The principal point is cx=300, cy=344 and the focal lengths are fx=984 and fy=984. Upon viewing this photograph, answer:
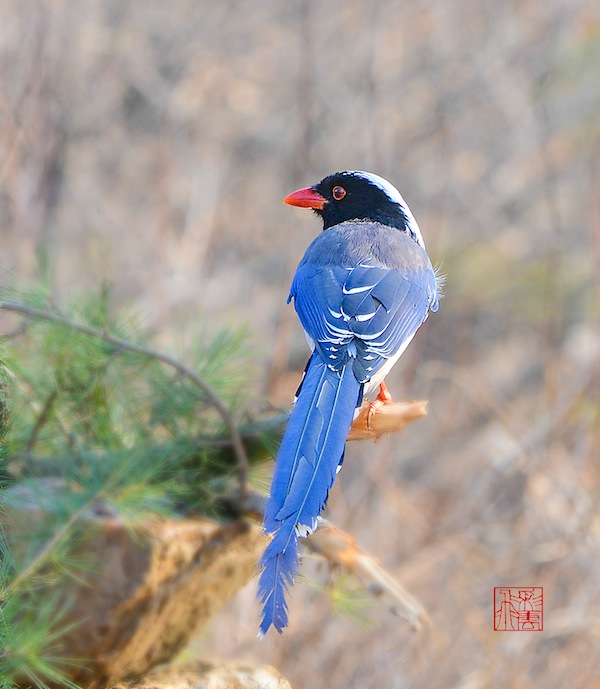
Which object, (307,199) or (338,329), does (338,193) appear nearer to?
(307,199)

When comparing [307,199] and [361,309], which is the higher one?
[307,199]

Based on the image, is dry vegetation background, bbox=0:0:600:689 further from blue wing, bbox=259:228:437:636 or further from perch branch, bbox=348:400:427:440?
perch branch, bbox=348:400:427:440

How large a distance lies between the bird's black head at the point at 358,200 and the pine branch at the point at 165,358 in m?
0.62

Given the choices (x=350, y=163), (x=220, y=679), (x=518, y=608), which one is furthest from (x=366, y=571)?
(x=350, y=163)

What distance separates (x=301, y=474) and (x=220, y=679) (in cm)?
78

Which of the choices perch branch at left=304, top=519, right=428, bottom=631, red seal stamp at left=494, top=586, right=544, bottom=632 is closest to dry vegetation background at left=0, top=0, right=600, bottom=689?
red seal stamp at left=494, top=586, right=544, bottom=632

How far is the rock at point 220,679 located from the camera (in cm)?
225

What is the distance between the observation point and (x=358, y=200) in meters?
2.87

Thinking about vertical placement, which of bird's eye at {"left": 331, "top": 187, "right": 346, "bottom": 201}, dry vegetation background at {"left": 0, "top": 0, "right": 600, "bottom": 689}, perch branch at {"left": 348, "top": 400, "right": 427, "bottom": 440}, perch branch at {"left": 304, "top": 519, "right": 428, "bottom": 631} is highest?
dry vegetation background at {"left": 0, "top": 0, "right": 600, "bottom": 689}

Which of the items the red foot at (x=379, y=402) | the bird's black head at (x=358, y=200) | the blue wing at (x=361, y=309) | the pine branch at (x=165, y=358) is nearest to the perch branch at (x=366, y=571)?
the pine branch at (x=165, y=358)

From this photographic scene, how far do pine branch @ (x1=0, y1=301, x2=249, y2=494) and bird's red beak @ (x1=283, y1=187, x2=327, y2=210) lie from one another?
595 millimetres

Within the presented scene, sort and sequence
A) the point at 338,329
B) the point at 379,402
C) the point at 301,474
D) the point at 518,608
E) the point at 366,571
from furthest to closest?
the point at 518,608 < the point at 366,571 < the point at 379,402 < the point at 338,329 < the point at 301,474

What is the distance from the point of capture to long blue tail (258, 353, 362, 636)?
1.70m

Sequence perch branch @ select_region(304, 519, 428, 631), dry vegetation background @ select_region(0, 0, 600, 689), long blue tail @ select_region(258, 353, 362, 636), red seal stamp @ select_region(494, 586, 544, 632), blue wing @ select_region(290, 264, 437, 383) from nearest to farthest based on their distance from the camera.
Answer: long blue tail @ select_region(258, 353, 362, 636) → blue wing @ select_region(290, 264, 437, 383) → perch branch @ select_region(304, 519, 428, 631) → red seal stamp @ select_region(494, 586, 544, 632) → dry vegetation background @ select_region(0, 0, 600, 689)
